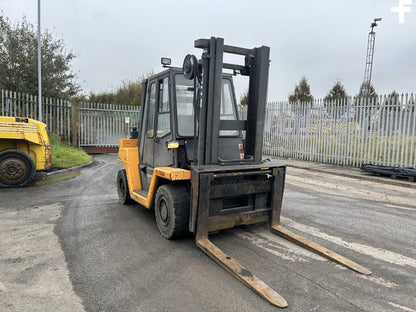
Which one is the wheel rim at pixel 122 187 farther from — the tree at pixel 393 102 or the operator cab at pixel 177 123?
the tree at pixel 393 102

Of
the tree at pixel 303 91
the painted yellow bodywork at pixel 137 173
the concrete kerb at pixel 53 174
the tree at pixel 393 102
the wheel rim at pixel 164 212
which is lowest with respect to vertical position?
the concrete kerb at pixel 53 174

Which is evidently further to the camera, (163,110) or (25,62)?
(25,62)

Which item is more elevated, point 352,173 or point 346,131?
point 346,131

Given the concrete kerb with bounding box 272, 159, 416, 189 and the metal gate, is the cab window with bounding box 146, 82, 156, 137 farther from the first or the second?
the metal gate

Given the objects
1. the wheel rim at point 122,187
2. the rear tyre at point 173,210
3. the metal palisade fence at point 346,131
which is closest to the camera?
the rear tyre at point 173,210

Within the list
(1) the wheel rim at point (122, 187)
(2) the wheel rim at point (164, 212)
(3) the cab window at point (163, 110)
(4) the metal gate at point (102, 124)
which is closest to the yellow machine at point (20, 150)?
(1) the wheel rim at point (122, 187)

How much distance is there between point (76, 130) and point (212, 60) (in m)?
15.5

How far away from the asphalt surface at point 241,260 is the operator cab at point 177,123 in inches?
46.2

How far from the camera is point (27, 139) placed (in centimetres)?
829

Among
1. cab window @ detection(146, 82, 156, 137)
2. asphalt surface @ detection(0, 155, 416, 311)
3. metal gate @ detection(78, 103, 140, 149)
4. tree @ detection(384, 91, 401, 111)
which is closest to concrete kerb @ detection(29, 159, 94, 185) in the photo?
asphalt surface @ detection(0, 155, 416, 311)

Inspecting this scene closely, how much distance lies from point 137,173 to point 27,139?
428cm

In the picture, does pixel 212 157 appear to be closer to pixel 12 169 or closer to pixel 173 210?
pixel 173 210

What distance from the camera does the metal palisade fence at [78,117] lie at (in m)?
15.0

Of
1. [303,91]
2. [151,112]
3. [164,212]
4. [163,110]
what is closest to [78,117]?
[151,112]
